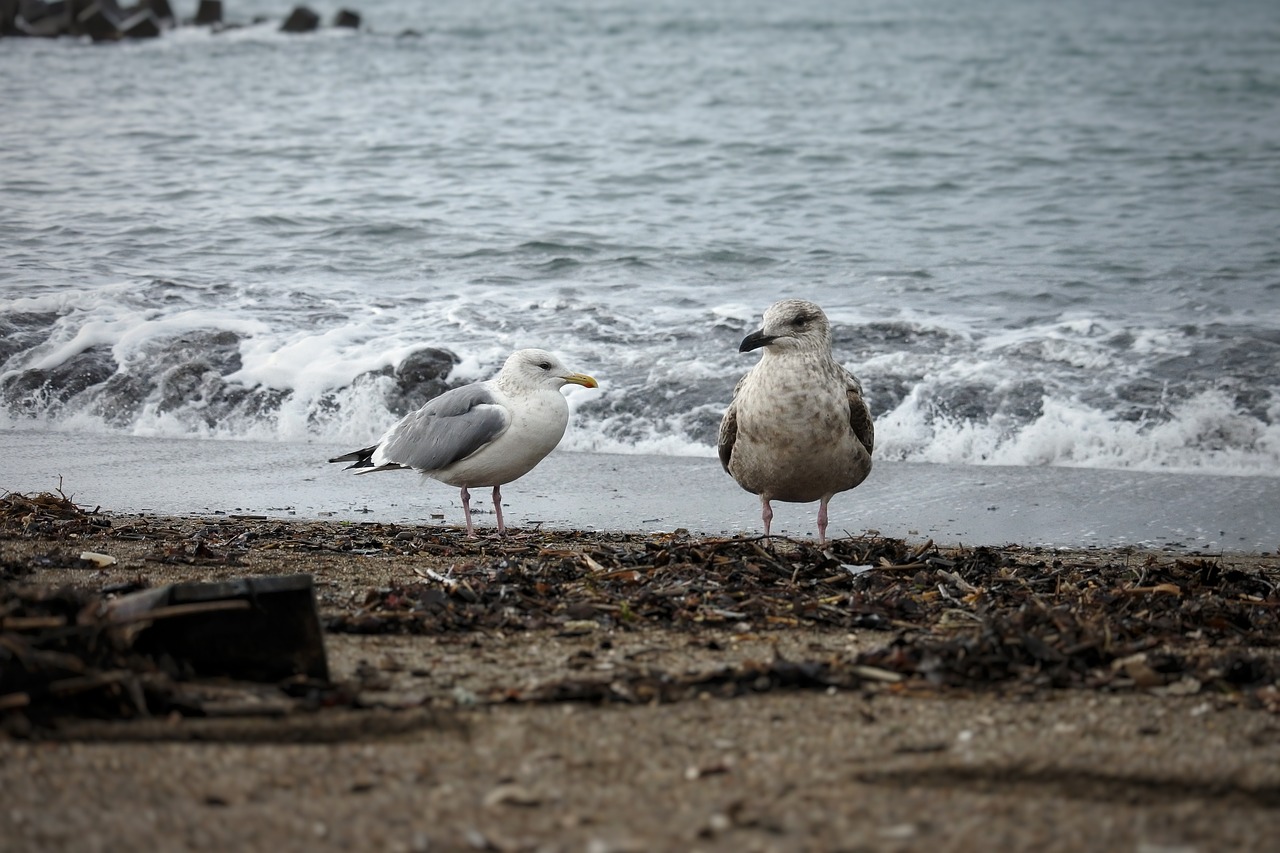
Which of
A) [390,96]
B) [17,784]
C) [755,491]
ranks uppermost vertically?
[390,96]

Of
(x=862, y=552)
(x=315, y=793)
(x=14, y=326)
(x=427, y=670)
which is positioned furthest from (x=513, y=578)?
(x=14, y=326)

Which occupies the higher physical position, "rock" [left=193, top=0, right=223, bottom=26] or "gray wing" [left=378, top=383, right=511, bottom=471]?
"rock" [left=193, top=0, right=223, bottom=26]

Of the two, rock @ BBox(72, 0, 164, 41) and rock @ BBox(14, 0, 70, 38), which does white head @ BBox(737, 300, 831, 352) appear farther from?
rock @ BBox(14, 0, 70, 38)

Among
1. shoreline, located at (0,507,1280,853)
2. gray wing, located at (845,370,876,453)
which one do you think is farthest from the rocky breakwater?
shoreline, located at (0,507,1280,853)

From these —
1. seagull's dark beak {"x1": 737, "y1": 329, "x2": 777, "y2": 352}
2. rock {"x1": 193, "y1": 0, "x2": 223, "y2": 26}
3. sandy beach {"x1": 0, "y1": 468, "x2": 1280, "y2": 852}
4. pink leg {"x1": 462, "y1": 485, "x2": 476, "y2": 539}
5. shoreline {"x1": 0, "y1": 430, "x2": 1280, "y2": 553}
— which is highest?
rock {"x1": 193, "y1": 0, "x2": 223, "y2": 26}

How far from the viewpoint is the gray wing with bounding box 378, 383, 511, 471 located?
5879mm

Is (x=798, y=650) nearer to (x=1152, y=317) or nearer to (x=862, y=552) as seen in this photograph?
(x=862, y=552)

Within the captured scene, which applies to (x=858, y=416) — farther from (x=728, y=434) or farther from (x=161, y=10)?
(x=161, y=10)

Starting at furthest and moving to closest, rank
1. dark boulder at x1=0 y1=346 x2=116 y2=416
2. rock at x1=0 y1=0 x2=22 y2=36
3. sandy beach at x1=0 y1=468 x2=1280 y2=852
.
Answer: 1. rock at x1=0 y1=0 x2=22 y2=36
2. dark boulder at x1=0 y1=346 x2=116 y2=416
3. sandy beach at x1=0 y1=468 x2=1280 y2=852

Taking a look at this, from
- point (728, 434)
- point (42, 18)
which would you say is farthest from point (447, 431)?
point (42, 18)

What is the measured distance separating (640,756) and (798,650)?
1.01 metres

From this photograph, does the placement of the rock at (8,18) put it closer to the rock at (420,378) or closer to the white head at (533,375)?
the rock at (420,378)

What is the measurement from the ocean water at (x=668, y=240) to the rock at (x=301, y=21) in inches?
320

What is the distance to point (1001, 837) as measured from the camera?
7.65 feet
